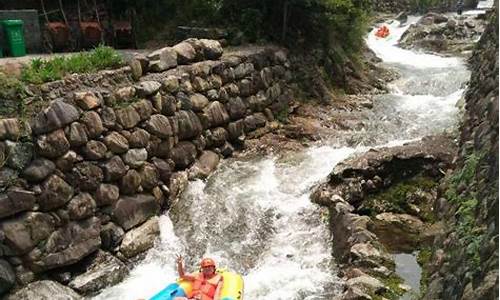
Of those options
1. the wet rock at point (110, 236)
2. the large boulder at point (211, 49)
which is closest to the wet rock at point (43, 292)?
the wet rock at point (110, 236)

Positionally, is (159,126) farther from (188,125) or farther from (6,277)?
(6,277)

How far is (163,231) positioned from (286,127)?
4847 millimetres

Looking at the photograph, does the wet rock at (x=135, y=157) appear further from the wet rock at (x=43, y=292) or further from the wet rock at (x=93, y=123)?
the wet rock at (x=43, y=292)

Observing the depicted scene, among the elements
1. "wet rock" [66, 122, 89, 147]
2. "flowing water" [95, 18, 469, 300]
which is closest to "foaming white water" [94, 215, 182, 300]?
"flowing water" [95, 18, 469, 300]

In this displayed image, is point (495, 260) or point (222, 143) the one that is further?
point (222, 143)

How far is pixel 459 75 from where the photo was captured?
56.7 ft

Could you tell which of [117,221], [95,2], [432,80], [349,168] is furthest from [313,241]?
[432,80]

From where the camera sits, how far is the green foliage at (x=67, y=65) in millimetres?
8336

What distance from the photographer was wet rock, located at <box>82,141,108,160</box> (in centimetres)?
817

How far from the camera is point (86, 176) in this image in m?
8.11

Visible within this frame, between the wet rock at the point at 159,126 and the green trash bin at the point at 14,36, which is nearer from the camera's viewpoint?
the wet rock at the point at 159,126

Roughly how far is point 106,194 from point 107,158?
1.94ft

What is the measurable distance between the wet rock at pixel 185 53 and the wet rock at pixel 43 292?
5231mm

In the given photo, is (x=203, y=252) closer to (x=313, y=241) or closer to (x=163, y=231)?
(x=163, y=231)
